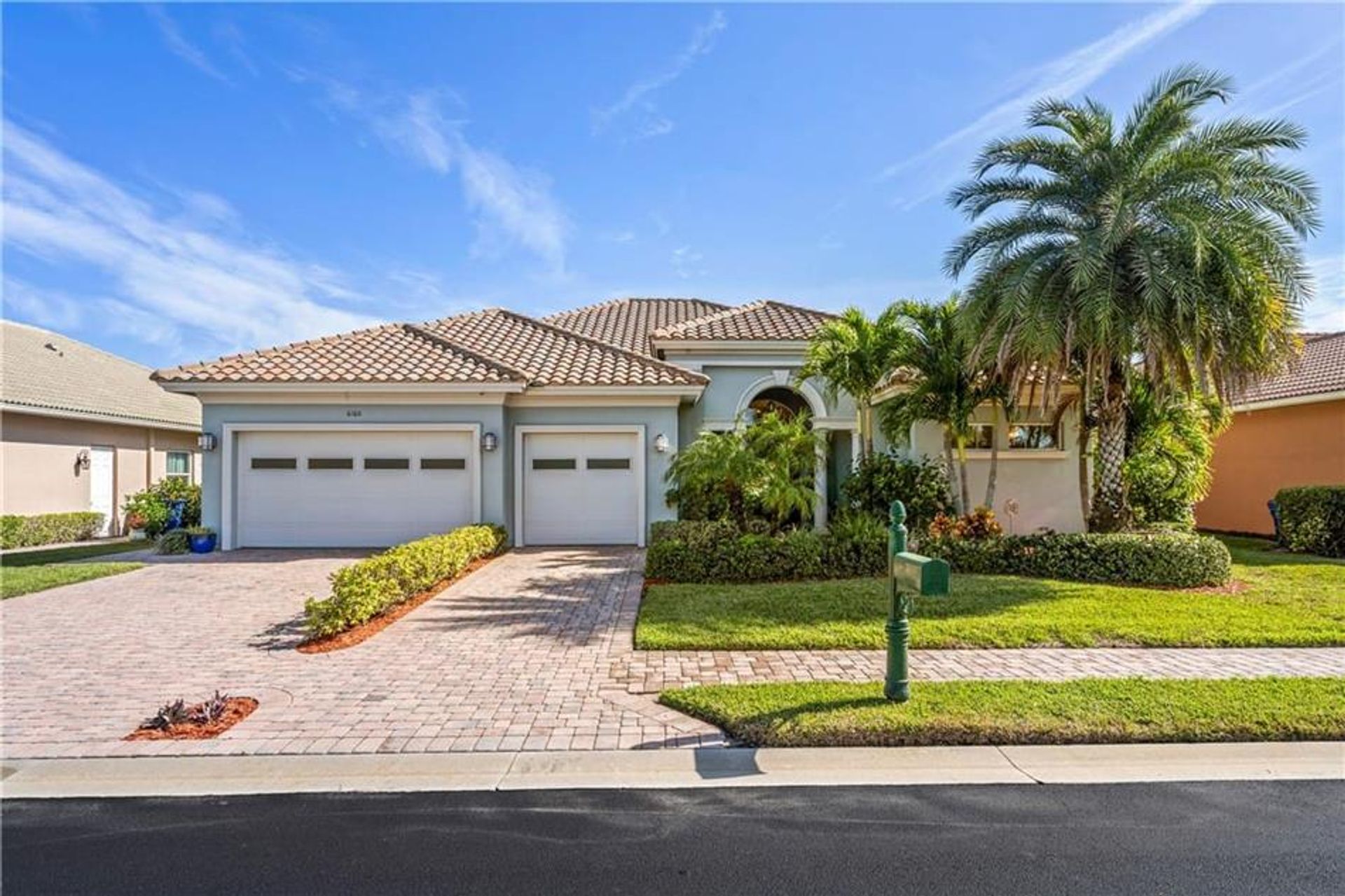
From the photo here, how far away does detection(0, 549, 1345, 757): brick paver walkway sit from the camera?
5074 millimetres

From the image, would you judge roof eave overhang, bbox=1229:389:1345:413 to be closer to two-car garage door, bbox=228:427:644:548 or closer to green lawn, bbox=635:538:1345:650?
green lawn, bbox=635:538:1345:650

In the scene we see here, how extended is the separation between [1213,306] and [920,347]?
14.2 ft

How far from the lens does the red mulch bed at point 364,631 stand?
7.32 metres

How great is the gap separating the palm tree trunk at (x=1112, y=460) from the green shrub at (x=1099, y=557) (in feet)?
1.85

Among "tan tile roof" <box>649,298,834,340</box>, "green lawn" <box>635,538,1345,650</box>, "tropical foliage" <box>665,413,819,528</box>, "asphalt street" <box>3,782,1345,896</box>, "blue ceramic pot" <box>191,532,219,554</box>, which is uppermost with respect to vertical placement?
"tan tile roof" <box>649,298,834,340</box>

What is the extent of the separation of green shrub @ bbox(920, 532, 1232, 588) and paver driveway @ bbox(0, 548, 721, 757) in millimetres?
5509

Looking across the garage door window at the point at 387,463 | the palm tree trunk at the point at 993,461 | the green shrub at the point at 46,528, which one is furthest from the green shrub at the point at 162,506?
the palm tree trunk at the point at 993,461

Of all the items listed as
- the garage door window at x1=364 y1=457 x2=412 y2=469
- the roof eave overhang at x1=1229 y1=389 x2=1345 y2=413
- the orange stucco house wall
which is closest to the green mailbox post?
the garage door window at x1=364 y1=457 x2=412 y2=469

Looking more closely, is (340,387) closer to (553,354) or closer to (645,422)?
(553,354)

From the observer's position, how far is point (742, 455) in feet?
36.0

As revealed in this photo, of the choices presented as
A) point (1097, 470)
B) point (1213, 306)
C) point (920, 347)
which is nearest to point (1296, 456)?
point (1097, 470)

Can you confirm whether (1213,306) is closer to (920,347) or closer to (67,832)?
(920,347)

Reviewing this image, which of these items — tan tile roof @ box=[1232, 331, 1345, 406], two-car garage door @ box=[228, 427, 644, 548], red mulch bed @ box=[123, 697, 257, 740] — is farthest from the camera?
tan tile roof @ box=[1232, 331, 1345, 406]

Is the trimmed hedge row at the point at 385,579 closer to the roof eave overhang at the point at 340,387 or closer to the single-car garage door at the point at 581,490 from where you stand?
the single-car garage door at the point at 581,490
